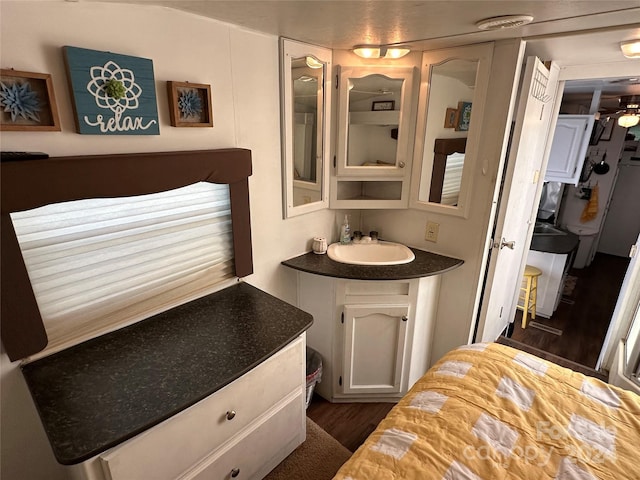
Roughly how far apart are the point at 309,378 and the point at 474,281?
115cm

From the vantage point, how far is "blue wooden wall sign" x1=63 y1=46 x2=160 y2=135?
3.73ft

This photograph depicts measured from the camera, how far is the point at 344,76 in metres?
2.01

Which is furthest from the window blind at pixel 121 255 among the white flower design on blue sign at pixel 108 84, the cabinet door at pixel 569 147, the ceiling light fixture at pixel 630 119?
the ceiling light fixture at pixel 630 119

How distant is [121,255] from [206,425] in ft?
2.42

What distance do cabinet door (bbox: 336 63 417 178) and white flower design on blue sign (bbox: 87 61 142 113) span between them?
116 centimetres

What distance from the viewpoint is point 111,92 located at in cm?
121

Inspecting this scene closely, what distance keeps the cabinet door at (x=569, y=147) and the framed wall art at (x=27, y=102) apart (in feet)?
12.0

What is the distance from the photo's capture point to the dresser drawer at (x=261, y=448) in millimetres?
1362

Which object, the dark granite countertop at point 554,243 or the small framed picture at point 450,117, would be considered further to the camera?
the dark granite countertop at point 554,243

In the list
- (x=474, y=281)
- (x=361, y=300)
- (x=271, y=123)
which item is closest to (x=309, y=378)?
(x=361, y=300)

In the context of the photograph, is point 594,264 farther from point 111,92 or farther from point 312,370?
point 111,92

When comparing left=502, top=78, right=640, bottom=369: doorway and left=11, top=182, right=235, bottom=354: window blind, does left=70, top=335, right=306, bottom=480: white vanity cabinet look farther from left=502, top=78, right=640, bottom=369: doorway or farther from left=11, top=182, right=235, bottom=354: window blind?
left=502, top=78, right=640, bottom=369: doorway

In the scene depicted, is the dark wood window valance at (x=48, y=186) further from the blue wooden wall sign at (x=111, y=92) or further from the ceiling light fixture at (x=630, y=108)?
the ceiling light fixture at (x=630, y=108)

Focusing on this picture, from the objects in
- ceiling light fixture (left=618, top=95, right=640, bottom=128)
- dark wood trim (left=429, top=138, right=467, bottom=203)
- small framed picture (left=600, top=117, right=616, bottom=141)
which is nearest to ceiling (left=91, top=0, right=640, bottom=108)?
dark wood trim (left=429, top=138, right=467, bottom=203)
